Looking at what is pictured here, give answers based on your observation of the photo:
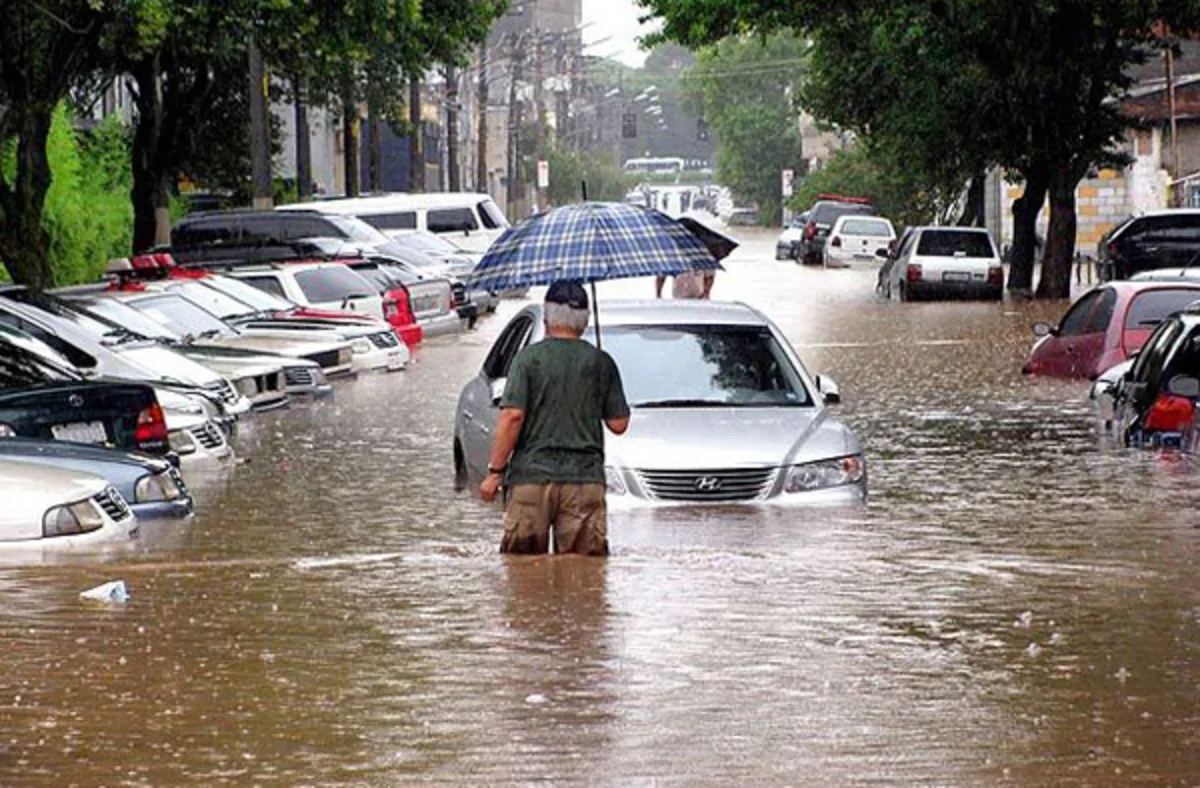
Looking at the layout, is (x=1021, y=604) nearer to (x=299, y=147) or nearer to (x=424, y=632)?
(x=424, y=632)

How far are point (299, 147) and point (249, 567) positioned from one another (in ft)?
150

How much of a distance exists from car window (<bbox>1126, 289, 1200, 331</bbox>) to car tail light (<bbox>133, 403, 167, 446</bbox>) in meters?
12.4

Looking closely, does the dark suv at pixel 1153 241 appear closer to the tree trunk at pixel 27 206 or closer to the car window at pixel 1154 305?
the car window at pixel 1154 305

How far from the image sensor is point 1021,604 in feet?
39.1

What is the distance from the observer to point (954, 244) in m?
51.5

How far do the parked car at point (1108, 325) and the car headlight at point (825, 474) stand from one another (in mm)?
10756

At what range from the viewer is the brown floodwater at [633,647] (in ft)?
28.2

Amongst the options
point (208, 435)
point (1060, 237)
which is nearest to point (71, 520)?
point (208, 435)

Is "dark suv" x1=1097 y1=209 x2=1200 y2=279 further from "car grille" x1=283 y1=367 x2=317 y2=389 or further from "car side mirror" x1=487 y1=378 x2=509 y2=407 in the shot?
"car side mirror" x1=487 y1=378 x2=509 y2=407

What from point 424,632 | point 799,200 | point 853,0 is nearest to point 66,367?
point 424,632

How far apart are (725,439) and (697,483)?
0.37 m

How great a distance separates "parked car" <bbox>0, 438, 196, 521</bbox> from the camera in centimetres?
1416

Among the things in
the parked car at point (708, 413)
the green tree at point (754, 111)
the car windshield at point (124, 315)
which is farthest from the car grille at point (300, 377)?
the green tree at point (754, 111)

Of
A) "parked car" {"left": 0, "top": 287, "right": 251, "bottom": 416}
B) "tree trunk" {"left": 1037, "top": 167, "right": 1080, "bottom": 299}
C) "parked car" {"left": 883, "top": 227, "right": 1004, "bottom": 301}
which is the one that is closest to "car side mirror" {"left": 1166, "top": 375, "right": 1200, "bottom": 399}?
"parked car" {"left": 0, "top": 287, "right": 251, "bottom": 416}
